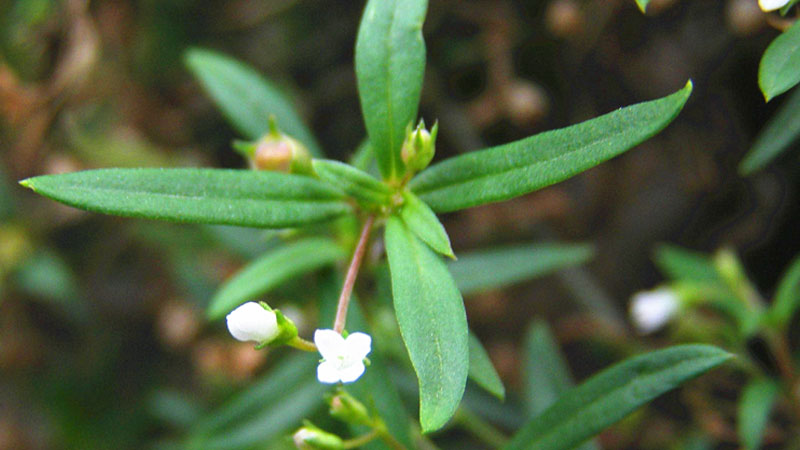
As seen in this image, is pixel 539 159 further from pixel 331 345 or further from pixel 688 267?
pixel 688 267

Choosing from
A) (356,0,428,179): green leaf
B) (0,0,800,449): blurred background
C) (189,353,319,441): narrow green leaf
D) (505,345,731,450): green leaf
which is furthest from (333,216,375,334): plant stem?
(0,0,800,449): blurred background

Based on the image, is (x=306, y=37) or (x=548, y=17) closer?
(x=548, y=17)

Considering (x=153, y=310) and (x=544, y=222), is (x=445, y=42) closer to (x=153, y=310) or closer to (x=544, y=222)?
(x=544, y=222)

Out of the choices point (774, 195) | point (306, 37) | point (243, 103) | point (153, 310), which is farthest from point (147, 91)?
point (774, 195)

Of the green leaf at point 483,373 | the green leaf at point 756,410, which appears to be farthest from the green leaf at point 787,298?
the green leaf at point 483,373

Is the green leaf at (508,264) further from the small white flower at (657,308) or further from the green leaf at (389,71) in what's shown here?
the green leaf at (389,71)

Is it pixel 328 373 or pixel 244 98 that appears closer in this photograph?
pixel 328 373

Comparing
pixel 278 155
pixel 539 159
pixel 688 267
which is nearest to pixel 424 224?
pixel 539 159
